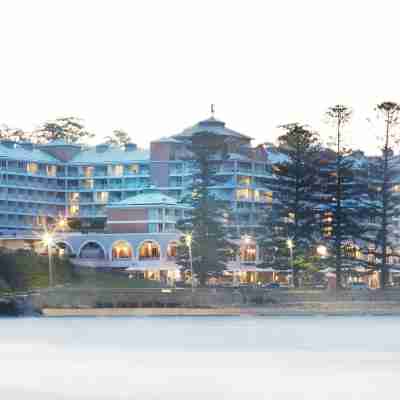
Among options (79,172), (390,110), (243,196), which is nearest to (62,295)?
(390,110)

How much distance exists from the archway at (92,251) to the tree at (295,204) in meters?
30.4

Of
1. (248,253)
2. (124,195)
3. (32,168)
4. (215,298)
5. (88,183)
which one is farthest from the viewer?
(88,183)

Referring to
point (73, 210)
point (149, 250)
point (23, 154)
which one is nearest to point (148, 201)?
point (149, 250)

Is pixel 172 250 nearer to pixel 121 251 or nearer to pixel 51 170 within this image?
pixel 121 251

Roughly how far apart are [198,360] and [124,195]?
122248 mm

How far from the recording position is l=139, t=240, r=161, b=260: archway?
150087 mm

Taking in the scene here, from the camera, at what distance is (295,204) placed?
124 meters

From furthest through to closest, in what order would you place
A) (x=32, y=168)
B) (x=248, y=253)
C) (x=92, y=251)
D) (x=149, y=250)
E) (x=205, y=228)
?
(x=32, y=168) < (x=248, y=253) < (x=92, y=251) < (x=149, y=250) < (x=205, y=228)

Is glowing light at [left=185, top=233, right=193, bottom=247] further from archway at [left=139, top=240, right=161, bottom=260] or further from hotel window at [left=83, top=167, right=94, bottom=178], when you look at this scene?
hotel window at [left=83, top=167, right=94, bottom=178]

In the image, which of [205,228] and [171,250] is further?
[171,250]

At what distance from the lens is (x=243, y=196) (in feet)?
575

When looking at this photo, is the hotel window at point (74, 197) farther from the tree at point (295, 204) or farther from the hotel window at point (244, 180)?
the tree at point (295, 204)

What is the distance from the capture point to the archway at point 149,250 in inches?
5909

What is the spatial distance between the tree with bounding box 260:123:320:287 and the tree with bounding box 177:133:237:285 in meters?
4.19
